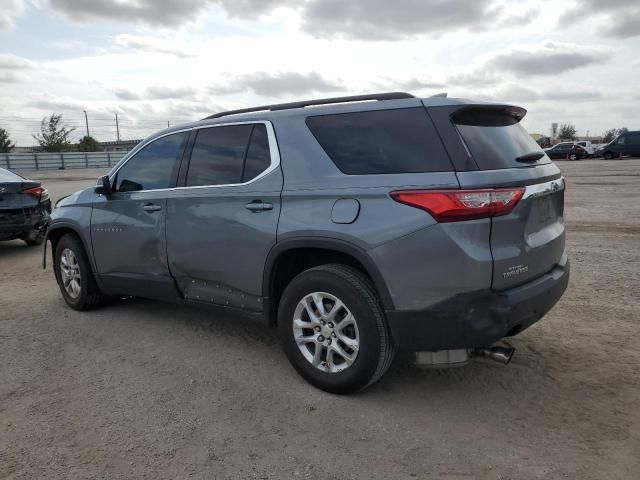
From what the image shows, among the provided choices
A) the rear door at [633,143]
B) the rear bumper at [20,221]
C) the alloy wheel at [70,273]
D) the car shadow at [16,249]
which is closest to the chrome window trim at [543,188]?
the alloy wheel at [70,273]

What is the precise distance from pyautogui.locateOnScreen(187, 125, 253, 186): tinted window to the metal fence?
4121 cm

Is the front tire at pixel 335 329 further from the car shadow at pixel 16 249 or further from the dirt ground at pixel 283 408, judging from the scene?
the car shadow at pixel 16 249

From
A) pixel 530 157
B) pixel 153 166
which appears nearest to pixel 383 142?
pixel 530 157

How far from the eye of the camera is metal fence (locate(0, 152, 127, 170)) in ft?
138

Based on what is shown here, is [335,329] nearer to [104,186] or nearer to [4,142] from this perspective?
[104,186]

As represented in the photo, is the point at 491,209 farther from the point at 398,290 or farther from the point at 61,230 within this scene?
the point at 61,230

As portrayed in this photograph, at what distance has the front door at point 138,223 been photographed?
174 inches

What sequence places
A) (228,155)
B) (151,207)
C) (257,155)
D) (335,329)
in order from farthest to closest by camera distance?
(151,207)
(228,155)
(257,155)
(335,329)

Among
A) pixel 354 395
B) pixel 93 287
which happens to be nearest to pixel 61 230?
pixel 93 287

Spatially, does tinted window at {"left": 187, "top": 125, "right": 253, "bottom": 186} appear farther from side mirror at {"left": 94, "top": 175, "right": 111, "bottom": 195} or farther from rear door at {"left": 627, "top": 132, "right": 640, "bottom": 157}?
rear door at {"left": 627, "top": 132, "right": 640, "bottom": 157}

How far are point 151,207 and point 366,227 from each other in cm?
215

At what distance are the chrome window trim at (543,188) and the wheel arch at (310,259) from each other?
96 cm

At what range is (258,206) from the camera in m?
Answer: 3.66

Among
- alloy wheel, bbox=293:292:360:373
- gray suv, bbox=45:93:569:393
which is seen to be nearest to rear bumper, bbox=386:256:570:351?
gray suv, bbox=45:93:569:393
